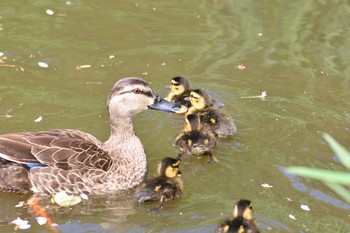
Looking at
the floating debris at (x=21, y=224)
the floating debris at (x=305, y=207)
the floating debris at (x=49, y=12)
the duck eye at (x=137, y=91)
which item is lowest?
the floating debris at (x=305, y=207)

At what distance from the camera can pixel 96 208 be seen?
483cm

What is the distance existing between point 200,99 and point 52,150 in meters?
1.80

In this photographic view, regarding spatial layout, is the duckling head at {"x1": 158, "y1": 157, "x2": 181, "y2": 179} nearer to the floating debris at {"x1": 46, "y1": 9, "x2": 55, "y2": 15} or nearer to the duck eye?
the duck eye

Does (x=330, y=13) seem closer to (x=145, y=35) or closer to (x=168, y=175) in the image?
(x=145, y=35)

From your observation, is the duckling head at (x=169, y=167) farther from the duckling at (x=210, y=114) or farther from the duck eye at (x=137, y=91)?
the duckling at (x=210, y=114)

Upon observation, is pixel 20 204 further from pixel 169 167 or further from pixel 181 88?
pixel 181 88

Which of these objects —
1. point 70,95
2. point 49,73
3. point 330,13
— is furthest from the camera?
point 330,13

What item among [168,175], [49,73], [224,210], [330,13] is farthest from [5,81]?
[330,13]

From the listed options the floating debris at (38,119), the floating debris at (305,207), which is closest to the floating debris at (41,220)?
the floating debris at (38,119)

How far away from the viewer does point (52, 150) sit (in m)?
4.93

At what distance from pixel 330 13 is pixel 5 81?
4.63m

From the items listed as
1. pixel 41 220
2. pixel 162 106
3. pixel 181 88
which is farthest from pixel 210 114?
pixel 41 220

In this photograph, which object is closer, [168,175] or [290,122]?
[168,175]

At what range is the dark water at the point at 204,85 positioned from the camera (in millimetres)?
4770
